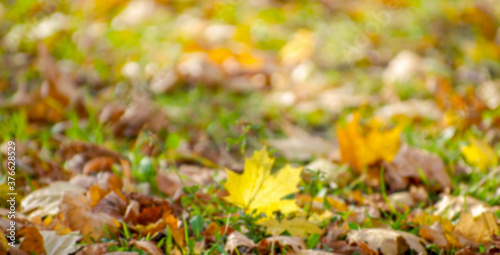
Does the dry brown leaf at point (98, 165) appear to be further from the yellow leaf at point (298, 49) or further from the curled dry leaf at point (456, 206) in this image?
the yellow leaf at point (298, 49)

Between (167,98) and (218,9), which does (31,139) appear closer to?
(167,98)

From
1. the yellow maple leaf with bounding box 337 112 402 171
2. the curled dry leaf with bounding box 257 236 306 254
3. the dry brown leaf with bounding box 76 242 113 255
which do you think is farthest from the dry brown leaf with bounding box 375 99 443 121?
the dry brown leaf with bounding box 76 242 113 255

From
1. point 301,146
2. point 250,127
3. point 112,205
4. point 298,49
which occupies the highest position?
point 250,127

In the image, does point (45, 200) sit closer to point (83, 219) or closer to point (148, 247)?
point (83, 219)

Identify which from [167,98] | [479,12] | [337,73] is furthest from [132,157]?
[479,12]

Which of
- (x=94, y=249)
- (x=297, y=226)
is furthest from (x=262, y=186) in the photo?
(x=94, y=249)

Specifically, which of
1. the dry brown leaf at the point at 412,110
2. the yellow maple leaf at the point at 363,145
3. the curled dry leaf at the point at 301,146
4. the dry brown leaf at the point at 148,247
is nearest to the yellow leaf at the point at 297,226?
the dry brown leaf at the point at 148,247
